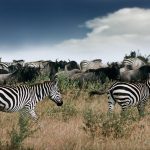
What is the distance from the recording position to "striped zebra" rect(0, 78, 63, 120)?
1512cm

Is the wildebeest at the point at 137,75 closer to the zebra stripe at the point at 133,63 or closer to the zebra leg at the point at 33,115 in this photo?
the zebra stripe at the point at 133,63

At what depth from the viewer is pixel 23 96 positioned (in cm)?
1568

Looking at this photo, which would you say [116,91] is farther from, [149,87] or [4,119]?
[4,119]

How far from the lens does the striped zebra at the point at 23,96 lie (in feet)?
49.6

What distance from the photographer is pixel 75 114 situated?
16328 millimetres

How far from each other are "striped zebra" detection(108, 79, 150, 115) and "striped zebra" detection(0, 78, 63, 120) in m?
2.18

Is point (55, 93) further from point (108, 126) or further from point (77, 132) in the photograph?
point (108, 126)

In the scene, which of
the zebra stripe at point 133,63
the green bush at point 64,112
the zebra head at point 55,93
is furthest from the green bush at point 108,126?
the zebra stripe at point 133,63

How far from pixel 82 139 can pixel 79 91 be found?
10.2 meters

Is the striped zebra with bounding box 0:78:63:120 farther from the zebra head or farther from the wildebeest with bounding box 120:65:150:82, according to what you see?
the wildebeest with bounding box 120:65:150:82

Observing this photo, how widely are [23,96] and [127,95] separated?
334cm

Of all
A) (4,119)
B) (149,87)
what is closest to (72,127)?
(4,119)

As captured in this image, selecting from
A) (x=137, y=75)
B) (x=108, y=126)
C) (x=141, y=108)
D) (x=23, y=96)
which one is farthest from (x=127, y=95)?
(x=137, y=75)

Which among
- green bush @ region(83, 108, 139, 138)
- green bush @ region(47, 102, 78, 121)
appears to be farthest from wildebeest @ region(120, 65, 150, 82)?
green bush @ region(83, 108, 139, 138)
